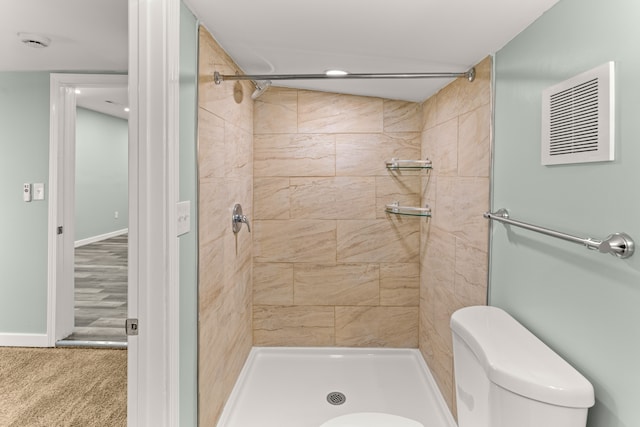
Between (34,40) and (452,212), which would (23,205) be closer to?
(34,40)

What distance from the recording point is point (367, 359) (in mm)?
2914

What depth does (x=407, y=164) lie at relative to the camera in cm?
283

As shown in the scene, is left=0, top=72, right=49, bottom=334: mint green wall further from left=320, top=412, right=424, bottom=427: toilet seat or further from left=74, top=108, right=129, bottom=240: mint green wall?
left=74, top=108, right=129, bottom=240: mint green wall

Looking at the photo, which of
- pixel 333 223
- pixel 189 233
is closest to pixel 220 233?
pixel 189 233

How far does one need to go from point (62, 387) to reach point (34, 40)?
2.07 meters

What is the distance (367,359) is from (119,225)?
6.53 metres

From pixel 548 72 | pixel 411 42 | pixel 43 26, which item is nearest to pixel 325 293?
pixel 411 42

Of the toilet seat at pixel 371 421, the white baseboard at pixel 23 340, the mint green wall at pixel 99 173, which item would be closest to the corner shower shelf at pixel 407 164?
the toilet seat at pixel 371 421

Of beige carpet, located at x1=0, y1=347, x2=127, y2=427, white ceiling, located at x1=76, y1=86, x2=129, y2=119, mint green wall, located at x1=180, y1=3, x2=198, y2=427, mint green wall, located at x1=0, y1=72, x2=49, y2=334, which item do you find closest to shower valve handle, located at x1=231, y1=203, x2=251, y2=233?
mint green wall, located at x1=180, y1=3, x2=198, y2=427

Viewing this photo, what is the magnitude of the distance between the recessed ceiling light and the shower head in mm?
1216

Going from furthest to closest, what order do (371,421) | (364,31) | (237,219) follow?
(237,219) → (371,421) → (364,31)

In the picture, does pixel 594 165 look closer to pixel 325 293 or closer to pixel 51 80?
pixel 325 293

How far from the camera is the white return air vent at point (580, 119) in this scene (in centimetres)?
104

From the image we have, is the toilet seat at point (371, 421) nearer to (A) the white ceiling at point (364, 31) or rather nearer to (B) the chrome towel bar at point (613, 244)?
(B) the chrome towel bar at point (613, 244)
